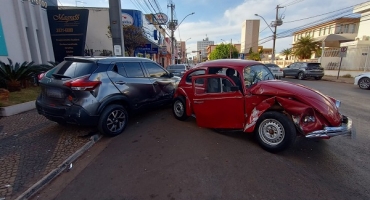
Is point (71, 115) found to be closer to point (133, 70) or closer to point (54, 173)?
point (54, 173)

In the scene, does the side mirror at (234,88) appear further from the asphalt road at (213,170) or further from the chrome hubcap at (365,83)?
the chrome hubcap at (365,83)

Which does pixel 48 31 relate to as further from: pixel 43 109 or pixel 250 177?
pixel 250 177

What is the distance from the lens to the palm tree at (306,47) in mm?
29297

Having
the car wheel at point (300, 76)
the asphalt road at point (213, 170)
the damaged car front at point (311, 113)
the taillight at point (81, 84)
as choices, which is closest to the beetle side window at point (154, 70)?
the taillight at point (81, 84)

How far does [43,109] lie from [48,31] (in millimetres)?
10979

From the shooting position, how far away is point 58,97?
13.1 feet

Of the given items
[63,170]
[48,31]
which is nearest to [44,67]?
[48,31]

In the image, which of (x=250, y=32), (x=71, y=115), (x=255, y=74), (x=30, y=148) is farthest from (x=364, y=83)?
(x=250, y=32)

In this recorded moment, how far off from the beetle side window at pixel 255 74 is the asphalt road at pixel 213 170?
4.15 ft

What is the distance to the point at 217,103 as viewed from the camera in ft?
13.8

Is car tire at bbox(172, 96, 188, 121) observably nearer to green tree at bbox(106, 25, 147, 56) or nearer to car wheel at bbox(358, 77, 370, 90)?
green tree at bbox(106, 25, 147, 56)

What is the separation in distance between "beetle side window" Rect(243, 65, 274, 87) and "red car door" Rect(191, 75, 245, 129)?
38 centimetres

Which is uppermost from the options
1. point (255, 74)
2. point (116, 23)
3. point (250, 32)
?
point (250, 32)

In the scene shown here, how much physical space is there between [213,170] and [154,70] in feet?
12.5
